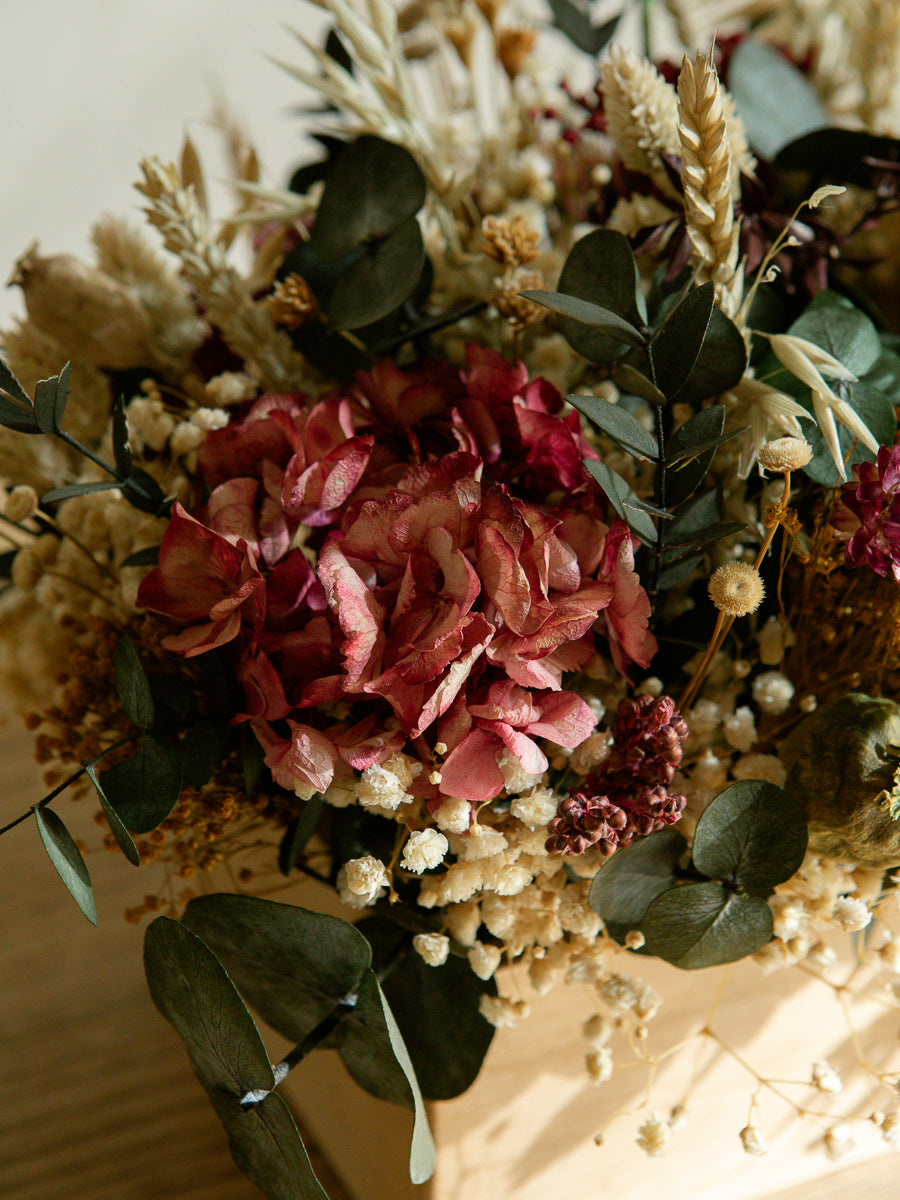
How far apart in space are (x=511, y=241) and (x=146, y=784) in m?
0.31

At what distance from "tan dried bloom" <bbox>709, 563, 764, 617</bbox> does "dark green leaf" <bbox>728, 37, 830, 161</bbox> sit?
1.18ft

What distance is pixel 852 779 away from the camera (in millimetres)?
384

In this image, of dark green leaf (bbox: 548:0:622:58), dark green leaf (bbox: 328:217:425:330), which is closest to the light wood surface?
dark green leaf (bbox: 328:217:425:330)

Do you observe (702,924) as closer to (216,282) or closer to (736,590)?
(736,590)

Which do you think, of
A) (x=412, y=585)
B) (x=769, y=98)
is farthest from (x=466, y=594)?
(x=769, y=98)

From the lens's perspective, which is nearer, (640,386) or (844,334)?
(640,386)

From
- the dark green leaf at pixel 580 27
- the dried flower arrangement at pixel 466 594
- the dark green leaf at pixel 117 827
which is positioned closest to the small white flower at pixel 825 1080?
→ the dried flower arrangement at pixel 466 594

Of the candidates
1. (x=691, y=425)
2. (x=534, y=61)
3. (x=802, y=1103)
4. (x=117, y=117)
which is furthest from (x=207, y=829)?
(x=117, y=117)

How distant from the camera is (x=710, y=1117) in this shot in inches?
20.3

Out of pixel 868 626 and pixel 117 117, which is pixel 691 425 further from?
pixel 117 117

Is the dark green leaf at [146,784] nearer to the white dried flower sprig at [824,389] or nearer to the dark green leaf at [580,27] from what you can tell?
the white dried flower sprig at [824,389]

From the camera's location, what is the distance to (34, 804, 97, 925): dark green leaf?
0.37 m

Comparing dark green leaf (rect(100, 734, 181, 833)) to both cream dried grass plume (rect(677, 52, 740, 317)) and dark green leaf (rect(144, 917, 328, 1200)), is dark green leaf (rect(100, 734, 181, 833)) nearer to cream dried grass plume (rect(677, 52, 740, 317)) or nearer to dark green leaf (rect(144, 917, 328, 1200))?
dark green leaf (rect(144, 917, 328, 1200))

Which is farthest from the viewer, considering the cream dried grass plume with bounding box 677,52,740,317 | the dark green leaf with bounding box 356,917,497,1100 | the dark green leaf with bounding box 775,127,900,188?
the dark green leaf with bounding box 775,127,900,188
